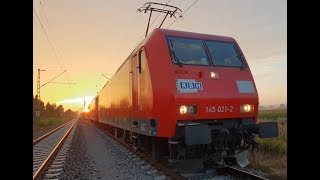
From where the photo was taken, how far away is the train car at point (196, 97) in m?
7.81

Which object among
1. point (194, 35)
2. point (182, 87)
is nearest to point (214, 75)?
point (182, 87)

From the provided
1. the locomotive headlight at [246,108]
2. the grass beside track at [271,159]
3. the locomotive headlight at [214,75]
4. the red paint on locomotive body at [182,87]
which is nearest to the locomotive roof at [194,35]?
the red paint on locomotive body at [182,87]

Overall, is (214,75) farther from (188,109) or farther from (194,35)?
(194,35)

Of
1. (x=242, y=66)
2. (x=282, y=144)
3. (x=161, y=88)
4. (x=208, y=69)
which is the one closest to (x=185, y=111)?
(x=161, y=88)

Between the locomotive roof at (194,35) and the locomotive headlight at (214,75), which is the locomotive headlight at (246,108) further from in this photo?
the locomotive roof at (194,35)

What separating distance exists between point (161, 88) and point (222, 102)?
1.32 meters

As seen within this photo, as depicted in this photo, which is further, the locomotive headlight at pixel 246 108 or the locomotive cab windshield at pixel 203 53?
the locomotive cab windshield at pixel 203 53

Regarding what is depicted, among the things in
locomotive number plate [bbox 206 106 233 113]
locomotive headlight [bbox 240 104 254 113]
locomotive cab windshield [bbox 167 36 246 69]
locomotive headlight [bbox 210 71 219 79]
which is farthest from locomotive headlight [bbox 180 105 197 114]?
locomotive headlight [bbox 240 104 254 113]

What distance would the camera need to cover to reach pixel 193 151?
7977mm

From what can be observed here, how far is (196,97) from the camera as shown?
7895 millimetres

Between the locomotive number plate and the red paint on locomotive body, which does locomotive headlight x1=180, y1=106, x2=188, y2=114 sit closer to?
the red paint on locomotive body

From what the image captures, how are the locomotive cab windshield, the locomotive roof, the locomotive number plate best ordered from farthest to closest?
the locomotive roof → the locomotive cab windshield → the locomotive number plate

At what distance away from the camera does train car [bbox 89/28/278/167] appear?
7809 mm
